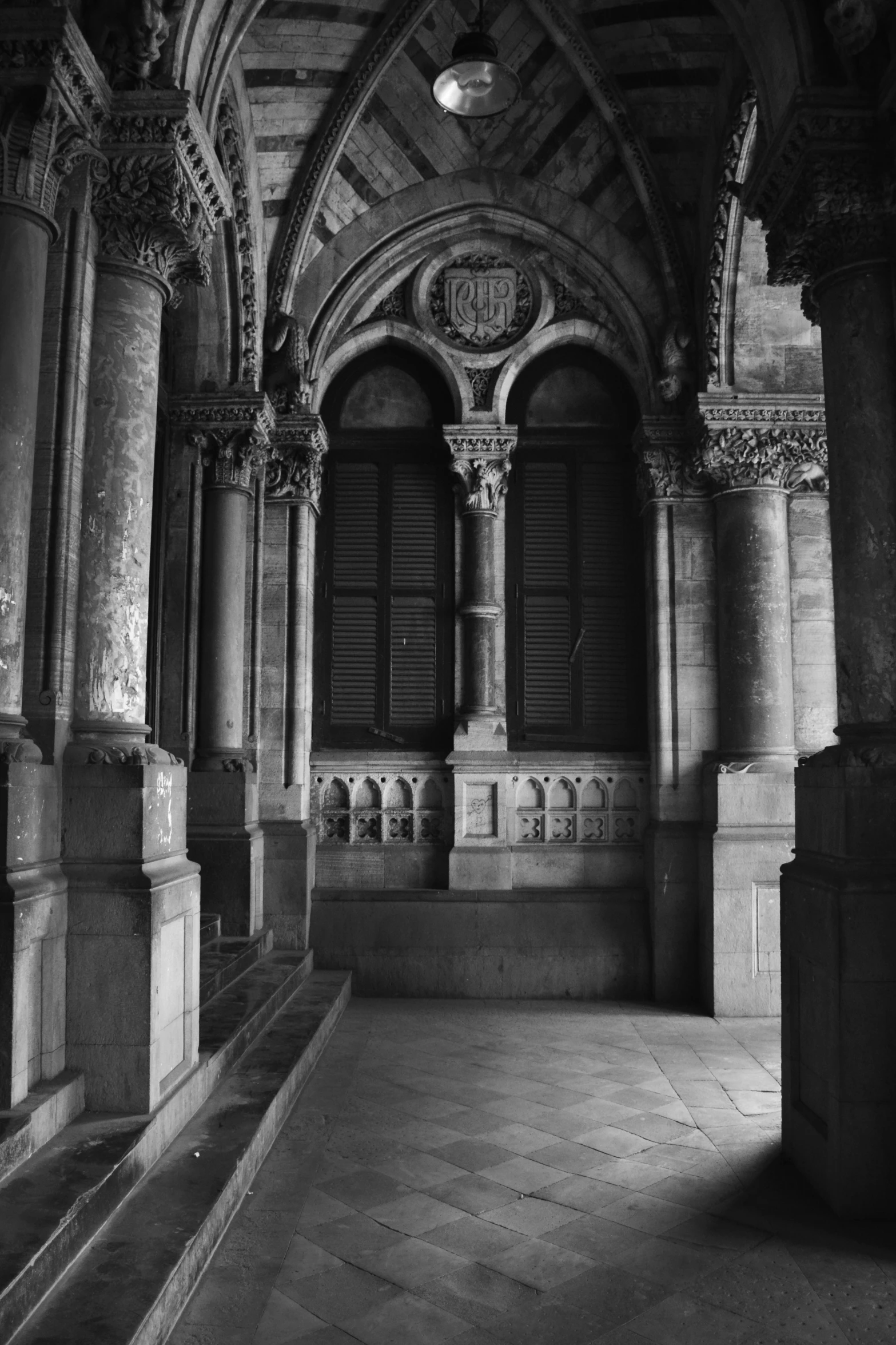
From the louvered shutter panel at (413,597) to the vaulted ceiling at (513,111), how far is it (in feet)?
Result: 7.43

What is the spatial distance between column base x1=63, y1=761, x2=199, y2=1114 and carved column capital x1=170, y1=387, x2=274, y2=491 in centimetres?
440

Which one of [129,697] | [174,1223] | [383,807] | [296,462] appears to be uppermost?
[296,462]

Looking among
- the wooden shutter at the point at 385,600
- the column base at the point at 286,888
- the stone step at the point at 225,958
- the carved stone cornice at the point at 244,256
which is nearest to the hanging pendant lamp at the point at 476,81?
the carved stone cornice at the point at 244,256

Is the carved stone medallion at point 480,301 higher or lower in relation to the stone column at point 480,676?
higher

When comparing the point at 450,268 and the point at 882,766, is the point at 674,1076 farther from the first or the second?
the point at 450,268

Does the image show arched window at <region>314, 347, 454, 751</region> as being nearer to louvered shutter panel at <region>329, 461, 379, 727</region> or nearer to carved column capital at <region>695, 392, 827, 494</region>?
louvered shutter panel at <region>329, 461, 379, 727</region>

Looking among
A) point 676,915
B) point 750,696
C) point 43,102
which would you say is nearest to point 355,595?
point 750,696

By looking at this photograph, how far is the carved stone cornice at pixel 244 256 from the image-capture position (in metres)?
7.84

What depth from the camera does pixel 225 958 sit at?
710 centimetres

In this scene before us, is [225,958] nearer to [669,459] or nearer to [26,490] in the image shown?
[26,490]

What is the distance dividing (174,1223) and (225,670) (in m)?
5.13

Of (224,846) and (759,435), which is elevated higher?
(759,435)

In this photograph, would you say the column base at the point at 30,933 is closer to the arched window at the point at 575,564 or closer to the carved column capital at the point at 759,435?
the arched window at the point at 575,564

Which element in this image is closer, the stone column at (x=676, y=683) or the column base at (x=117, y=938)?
the column base at (x=117, y=938)
